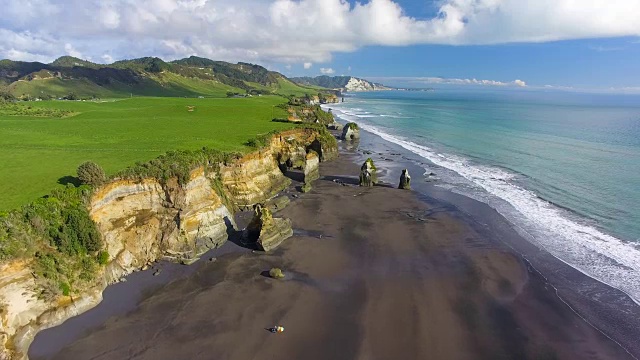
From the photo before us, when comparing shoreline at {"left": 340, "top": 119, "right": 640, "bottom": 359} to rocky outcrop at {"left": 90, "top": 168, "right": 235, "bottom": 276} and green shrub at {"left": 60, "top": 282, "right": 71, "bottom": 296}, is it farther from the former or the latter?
green shrub at {"left": 60, "top": 282, "right": 71, "bottom": 296}

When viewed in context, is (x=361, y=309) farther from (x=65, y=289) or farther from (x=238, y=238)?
(x=65, y=289)

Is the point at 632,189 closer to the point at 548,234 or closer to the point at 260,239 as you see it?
the point at 548,234

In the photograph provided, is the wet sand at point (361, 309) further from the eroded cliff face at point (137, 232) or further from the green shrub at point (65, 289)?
the green shrub at point (65, 289)

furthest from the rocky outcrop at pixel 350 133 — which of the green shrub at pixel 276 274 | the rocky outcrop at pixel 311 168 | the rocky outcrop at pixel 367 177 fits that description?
the green shrub at pixel 276 274

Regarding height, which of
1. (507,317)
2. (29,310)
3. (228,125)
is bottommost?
(507,317)

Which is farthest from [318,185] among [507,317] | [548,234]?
[507,317]

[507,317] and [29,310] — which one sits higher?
[29,310]

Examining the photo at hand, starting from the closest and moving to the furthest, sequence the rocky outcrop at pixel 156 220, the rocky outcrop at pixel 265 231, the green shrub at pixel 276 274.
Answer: the rocky outcrop at pixel 156 220
the green shrub at pixel 276 274
the rocky outcrop at pixel 265 231
